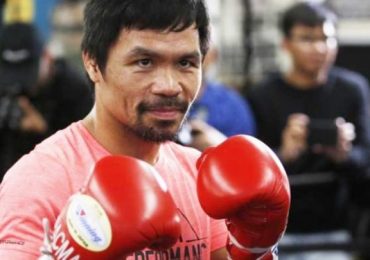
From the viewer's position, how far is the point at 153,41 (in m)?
1.94

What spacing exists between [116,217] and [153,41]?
434mm

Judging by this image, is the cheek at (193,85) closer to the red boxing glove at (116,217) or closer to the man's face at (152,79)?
the man's face at (152,79)

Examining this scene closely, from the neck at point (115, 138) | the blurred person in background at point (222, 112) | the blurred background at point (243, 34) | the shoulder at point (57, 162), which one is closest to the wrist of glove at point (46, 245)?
the shoulder at point (57, 162)

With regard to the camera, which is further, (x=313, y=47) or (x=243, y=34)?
(x=243, y=34)

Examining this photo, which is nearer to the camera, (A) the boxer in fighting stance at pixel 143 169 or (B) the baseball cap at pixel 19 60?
(A) the boxer in fighting stance at pixel 143 169

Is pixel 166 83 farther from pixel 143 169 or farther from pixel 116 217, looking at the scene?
pixel 116 217

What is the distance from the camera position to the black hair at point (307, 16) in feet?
13.6

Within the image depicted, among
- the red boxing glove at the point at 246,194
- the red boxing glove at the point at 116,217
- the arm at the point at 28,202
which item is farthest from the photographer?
the red boxing glove at the point at 246,194

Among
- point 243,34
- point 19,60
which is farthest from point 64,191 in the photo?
point 243,34

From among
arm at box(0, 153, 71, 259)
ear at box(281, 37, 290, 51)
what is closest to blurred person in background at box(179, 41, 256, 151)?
ear at box(281, 37, 290, 51)

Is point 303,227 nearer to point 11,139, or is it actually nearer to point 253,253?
point 11,139

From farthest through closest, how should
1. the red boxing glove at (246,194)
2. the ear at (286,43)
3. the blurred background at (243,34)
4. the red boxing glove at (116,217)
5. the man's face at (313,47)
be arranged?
the blurred background at (243,34) → the ear at (286,43) → the man's face at (313,47) → the red boxing glove at (246,194) → the red boxing glove at (116,217)

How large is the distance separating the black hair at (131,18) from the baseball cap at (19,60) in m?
1.84

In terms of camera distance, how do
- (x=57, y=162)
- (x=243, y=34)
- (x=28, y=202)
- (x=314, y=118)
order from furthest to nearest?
(x=243, y=34), (x=314, y=118), (x=57, y=162), (x=28, y=202)
